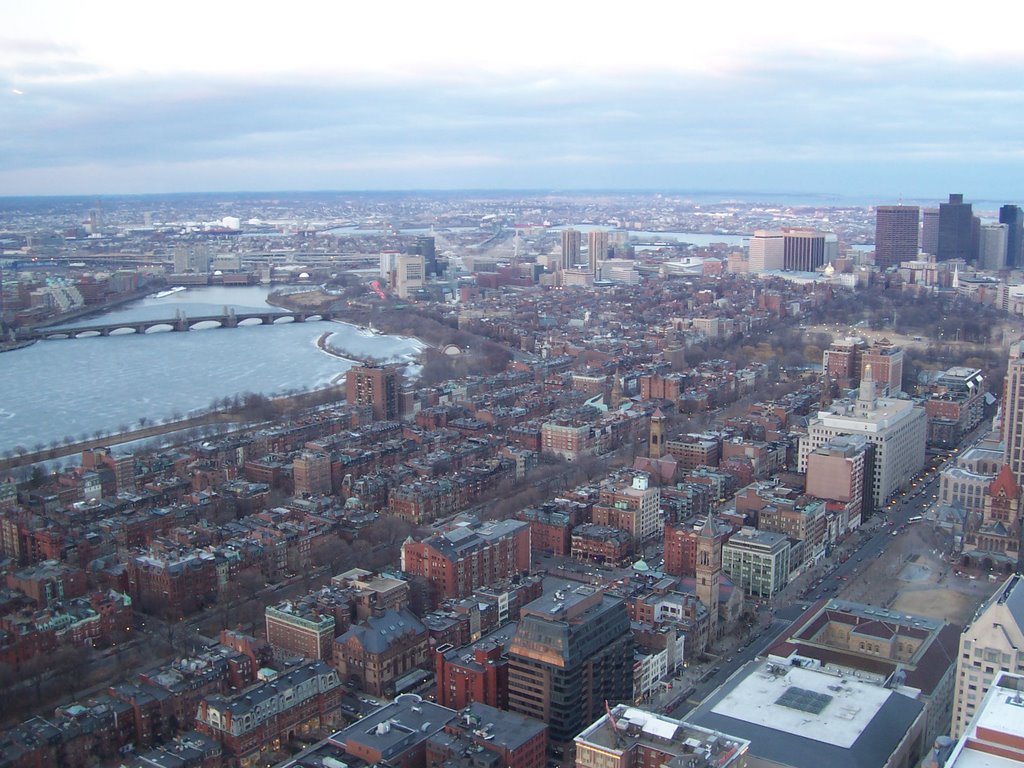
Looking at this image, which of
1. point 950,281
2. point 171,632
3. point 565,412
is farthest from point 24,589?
point 950,281

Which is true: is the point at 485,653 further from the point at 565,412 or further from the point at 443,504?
the point at 565,412

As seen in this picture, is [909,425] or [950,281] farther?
[950,281]

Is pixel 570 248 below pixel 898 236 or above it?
below

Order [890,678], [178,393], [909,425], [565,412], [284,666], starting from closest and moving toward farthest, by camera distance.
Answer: [890,678], [284,666], [909,425], [565,412], [178,393]

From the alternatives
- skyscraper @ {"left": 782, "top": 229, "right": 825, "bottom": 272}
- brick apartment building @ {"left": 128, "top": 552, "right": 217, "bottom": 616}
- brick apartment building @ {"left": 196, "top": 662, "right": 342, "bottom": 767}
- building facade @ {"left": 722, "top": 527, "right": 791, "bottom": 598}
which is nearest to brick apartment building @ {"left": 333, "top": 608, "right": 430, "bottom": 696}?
brick apartment building @ {"left": 196, "top": 662, "right": 342, "bottom": 767}

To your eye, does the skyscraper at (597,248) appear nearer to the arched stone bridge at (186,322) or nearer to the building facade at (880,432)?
the arched stone bridge at (186,322)

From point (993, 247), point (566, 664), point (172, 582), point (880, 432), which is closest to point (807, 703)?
point (566, 664)

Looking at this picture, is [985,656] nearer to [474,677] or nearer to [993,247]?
[474,677]
